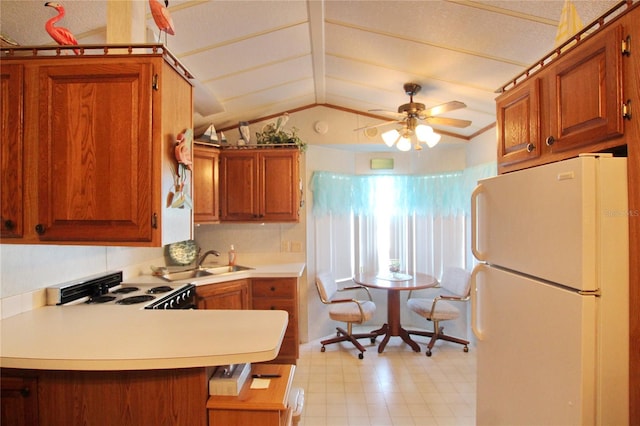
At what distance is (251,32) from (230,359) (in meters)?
1.97

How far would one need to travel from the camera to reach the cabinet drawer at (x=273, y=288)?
120 inches

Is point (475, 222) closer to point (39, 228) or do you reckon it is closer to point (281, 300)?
point (281, 300)

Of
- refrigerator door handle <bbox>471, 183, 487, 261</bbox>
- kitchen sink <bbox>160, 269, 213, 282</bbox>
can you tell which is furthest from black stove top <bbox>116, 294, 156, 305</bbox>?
refrigerator door handle <bbox>471, 183, 487, 261</bbox>

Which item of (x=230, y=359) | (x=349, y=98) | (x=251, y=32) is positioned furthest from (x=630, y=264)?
(x=349, y=98)

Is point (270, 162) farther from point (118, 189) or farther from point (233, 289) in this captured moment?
point (118, 189)

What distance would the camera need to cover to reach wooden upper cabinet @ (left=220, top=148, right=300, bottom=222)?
3.28m

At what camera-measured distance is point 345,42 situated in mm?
2324

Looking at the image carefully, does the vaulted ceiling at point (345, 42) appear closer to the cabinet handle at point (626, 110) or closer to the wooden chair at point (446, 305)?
the cabinet handle at point (626, 110)

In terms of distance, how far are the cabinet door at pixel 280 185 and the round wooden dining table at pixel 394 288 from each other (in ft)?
3.72

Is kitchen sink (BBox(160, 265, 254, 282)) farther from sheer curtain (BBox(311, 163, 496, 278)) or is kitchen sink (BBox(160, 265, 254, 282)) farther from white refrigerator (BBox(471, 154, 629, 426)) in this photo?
white refrigerator (BBox(471, 154, 629, 426))

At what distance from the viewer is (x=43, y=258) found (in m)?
1.86

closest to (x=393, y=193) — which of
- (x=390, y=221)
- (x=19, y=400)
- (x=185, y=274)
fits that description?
(x=390, y=221)

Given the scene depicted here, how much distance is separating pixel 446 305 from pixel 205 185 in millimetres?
2818

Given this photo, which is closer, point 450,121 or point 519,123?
point 519,123
